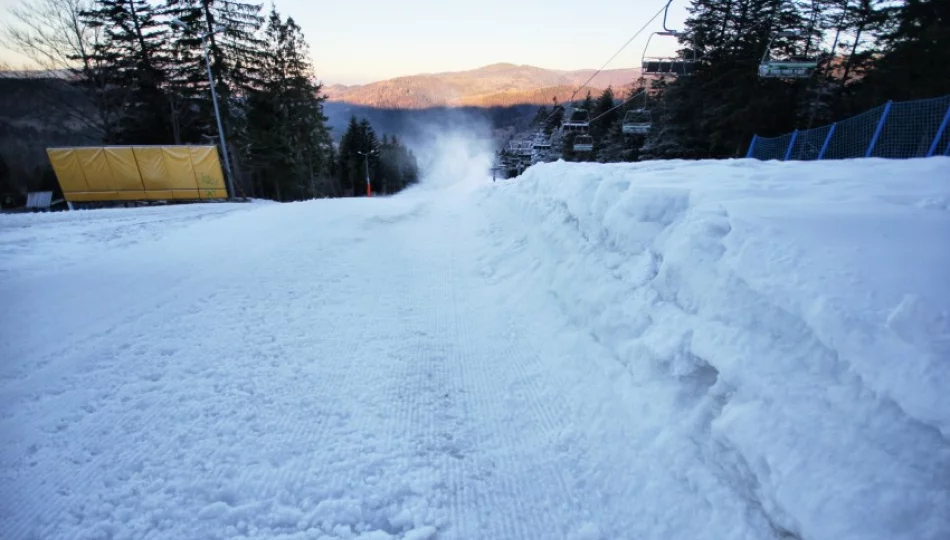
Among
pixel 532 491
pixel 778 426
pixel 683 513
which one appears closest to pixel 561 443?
pixel 532 491

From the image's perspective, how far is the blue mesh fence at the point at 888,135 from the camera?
7962 millimetres

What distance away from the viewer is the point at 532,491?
2408 mm

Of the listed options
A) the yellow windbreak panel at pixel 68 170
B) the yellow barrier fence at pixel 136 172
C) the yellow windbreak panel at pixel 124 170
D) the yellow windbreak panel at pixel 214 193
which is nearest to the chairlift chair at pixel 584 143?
the yellow windbreak panel at pixel 214 193

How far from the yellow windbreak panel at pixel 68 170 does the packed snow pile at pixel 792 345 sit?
22.6 meters

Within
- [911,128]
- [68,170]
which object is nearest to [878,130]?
[911,128]

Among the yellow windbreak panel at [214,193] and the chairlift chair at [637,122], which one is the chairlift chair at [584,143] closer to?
the chairlift chair at [637,122]

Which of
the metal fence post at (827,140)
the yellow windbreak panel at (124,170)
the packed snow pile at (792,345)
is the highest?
the metal fence post at (827,140)

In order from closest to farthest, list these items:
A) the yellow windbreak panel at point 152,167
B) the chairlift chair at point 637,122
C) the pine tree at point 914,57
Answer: the yellow windbreak panel at point 152,167 < the pine tree at point 914,57 < the chairlift chair at point 637,122

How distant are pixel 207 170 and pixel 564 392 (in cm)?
2141

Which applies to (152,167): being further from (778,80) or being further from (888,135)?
(778,80)

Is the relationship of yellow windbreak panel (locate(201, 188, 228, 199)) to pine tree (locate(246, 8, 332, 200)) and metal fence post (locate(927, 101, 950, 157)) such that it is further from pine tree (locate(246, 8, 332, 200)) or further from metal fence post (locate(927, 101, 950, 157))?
metal fence post (locate(927, 101, 950, 157))

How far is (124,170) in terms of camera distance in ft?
56.9

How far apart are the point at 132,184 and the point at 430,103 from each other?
600ft

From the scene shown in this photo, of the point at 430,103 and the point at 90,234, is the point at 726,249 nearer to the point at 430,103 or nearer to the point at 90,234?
the point at 90,234
